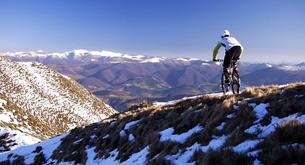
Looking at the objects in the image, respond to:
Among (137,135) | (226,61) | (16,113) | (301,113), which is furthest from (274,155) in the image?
(16,113)

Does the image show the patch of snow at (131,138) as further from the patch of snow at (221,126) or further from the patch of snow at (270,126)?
the patch of snow at (270,126)

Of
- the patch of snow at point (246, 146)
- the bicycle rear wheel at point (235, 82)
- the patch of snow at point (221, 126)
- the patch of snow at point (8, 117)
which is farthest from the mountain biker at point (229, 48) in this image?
the patch of snow at point (8, 117)

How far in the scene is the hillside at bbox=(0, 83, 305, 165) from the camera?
910 cm

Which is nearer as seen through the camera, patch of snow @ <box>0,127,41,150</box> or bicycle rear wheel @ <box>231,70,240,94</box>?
bicycle rear wheel @ <box>231,70,240,94</box>

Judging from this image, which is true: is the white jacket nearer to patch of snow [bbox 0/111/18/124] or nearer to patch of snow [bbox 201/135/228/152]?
patch of snow [bbox 201/135/228/152]

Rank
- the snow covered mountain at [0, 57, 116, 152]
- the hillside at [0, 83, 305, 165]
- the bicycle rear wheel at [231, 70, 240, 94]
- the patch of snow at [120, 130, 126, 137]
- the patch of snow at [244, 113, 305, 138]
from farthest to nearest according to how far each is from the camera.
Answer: the snow covered mountain at [0, 57, 116, 152]
the bicycle rear wheel at [231, 70, 240, 94]
the patch of snow at [120, 130, 126, 137]
the patch of snow at [244, 113, 305, 138]
the hillside at [0, 83, 305, 165]

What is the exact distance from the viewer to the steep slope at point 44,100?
6112 cm

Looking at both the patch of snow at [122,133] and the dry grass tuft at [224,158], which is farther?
the patch of snow at [122,133]

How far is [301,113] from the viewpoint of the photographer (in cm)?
1086

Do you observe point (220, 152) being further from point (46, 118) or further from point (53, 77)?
point (53, 77)

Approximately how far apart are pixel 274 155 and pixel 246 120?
363 centimetres

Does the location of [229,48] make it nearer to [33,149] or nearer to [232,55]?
[232,55]

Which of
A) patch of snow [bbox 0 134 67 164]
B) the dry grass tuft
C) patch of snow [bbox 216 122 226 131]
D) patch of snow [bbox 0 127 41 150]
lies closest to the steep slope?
patch of snow [bbox 0 127 41 150]

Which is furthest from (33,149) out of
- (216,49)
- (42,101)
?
(42,101)
